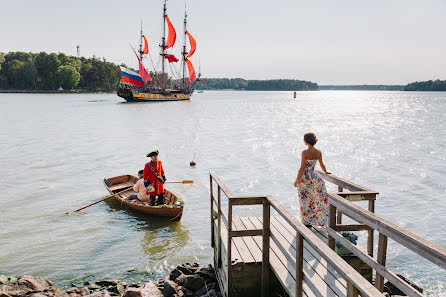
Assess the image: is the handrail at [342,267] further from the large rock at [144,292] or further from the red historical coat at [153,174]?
the red historical coat at [153,174]

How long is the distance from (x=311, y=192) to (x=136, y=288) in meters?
3.90

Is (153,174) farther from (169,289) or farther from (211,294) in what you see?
(211,294)

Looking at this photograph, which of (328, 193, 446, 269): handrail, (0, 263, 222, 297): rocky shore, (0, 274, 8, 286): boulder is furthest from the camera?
(0, 274, 8, 286): boulder

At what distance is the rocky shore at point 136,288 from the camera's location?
25.1 feet

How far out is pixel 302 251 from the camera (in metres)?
4.38

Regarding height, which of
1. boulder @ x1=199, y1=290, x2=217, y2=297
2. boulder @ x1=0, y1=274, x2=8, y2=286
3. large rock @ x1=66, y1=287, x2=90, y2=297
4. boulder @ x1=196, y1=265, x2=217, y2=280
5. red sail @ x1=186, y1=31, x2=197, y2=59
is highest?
red sail @ x1=186, y1=31, x2=197, y2=59

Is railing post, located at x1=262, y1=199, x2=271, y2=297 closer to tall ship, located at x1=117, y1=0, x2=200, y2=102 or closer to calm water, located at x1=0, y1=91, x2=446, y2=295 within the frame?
calm water, located at x1=0, y1=91, x2=446, y2=295

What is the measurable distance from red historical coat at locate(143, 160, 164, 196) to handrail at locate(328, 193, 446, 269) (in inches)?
314

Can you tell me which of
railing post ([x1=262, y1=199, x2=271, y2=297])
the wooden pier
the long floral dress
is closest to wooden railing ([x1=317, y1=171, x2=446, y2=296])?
the wooden pier

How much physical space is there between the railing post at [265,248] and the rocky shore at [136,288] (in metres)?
1.88

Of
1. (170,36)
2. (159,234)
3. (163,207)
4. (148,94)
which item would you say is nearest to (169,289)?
(159,234)

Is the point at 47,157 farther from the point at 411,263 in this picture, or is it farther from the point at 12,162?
the point at 411,263

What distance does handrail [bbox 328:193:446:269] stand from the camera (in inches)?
130

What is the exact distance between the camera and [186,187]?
19.4 metres
